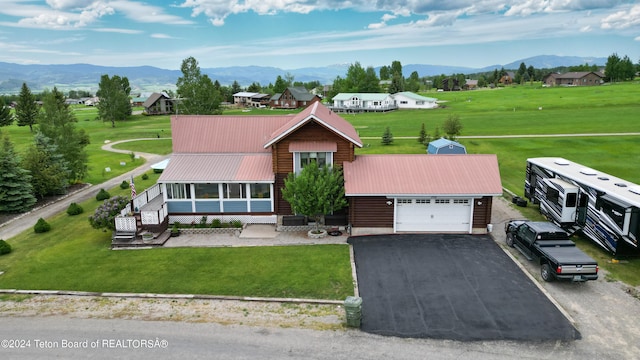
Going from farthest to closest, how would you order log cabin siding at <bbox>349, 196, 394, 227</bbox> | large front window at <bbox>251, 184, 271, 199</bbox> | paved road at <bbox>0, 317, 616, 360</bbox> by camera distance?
large front window at <bbox>251, 184, 271, 199</bbox> < log cabin siding at <bbox>349, 196, 394, 227</bbox> < paved road at <bbox>0, 317, 616, 360</bbox>

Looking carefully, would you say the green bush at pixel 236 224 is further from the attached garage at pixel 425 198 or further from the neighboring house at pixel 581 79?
the neighboring house at pixel 581 79

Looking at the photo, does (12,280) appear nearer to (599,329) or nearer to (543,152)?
(599,329)

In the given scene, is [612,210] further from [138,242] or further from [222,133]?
[138,242]

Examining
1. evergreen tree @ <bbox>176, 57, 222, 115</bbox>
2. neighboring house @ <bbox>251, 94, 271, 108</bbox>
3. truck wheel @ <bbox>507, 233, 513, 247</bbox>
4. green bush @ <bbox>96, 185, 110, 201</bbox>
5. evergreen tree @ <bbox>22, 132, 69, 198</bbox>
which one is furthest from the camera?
neighboring house @ <bbox>251, 94, 271, 108</bbox>

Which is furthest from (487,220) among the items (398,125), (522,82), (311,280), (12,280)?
(522,82)

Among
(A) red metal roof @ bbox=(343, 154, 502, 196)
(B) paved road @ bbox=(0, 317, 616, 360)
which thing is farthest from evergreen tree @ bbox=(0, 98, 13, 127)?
(A) red metal roof @ bbox=(343, 154, 502, 196)

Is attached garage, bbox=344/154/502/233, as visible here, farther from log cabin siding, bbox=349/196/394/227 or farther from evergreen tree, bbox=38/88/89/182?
evergreen tree, bbox=38/88/89/182

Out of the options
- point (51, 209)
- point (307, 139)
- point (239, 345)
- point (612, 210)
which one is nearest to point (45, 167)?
point (51, 209)
